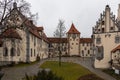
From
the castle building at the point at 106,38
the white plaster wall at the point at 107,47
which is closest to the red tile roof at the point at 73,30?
the castle building at the point at 106,38

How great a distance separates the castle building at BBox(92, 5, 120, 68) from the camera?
58491 mm

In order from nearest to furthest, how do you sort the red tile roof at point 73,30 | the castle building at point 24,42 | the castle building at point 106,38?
the castle building at point 24,42 < the castle building at point 106,38 < the red tile roof at point 73,30

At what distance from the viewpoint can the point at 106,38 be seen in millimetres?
59125

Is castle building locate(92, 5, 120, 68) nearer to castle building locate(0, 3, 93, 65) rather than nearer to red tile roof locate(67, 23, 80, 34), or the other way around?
castle building locate(0, 3, 93, 65)

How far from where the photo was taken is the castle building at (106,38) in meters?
58.5

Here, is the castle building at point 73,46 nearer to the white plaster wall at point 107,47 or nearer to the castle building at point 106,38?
the castle building at point 106,38

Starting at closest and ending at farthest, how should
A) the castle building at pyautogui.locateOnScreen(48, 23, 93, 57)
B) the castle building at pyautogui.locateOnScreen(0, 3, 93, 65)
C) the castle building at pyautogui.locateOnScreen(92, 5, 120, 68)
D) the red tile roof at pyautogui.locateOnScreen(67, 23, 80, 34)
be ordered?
the castle building at pyautogui.locateOnScreen(0, 3, 93, 65)
the castle building at pyautogui.locateOnScreen(92, 5, 120, 68)
the castle building at pyautogui.locateOnScreen(48, 23, 93, 57)
the red tile roof at pyautogui.locateOnScreen(67, 23, 80, 34)

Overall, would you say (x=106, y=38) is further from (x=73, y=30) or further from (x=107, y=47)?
(x=73, y=30)

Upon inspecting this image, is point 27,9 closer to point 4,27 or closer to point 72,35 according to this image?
point 4,27

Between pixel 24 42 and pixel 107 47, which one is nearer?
pixel 107 47

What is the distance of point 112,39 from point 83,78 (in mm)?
19716

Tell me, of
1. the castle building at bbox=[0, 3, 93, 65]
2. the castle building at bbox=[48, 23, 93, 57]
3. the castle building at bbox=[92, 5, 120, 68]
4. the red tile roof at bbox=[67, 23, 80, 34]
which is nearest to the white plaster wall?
A: the castle building at bbox=[92, 5, 120, 68]

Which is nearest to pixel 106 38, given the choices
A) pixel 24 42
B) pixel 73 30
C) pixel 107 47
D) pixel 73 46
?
pixel 107 47

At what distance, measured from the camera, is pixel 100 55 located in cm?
5991
